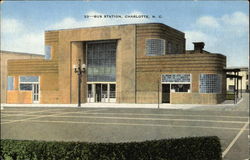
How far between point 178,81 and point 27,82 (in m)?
20.6

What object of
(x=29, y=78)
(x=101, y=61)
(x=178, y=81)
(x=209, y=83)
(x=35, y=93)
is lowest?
(x=35, y=93)

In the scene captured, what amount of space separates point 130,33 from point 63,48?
937 cm

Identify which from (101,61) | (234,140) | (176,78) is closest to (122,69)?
(101,61)

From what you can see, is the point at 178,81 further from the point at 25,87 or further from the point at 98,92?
the point at 25,87

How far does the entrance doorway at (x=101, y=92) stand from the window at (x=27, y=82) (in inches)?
301

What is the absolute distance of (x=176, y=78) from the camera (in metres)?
37.8

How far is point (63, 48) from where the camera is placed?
143 feet

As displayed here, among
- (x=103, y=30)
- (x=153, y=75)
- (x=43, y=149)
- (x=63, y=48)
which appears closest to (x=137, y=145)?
(x=43, y=149)

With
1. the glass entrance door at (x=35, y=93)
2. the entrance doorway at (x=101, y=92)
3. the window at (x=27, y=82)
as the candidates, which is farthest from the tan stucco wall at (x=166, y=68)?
the window at (x=27, y=82)

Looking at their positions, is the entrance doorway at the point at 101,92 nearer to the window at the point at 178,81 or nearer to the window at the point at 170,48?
the window at the point at 178,81

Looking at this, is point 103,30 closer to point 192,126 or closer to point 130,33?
point 130,33

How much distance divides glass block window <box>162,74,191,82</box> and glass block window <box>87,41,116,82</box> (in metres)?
6.92

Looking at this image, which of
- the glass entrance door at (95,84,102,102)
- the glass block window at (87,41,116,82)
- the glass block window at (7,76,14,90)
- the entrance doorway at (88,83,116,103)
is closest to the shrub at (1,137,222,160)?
the entrance doorway at (88,83,116,103)

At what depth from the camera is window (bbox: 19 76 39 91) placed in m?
45.0
